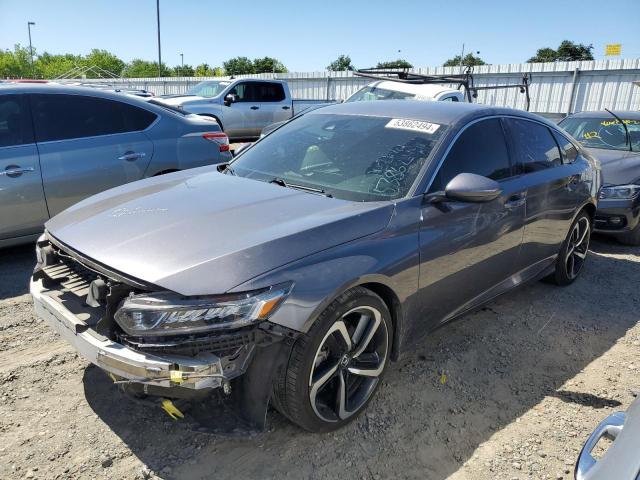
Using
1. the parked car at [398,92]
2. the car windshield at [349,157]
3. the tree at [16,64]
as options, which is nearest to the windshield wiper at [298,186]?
the car windshield at [349,157]

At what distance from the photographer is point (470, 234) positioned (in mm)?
3238

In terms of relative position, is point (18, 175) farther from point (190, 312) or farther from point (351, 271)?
point (351, 271)

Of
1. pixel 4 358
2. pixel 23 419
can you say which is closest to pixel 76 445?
pixel 23 419

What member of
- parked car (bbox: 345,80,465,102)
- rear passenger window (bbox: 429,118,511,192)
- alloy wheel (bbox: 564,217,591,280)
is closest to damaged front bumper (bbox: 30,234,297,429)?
rear passenger window (bbox: 429,118,511,192)

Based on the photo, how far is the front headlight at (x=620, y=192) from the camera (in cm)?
597

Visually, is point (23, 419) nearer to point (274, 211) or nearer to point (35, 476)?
point (35, 476)

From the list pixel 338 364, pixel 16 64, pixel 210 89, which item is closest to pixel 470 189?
pixel 338 364

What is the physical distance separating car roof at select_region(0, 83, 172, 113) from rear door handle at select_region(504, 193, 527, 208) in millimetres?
3969

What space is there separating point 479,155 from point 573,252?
2091 millimetres

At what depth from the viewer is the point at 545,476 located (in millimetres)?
2496

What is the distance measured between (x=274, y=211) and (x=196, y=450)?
1.29 meters

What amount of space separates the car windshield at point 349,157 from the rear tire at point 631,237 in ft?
13.9

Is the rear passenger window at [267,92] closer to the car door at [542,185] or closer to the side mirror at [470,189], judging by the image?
the car door at [542,185]

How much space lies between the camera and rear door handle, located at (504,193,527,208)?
3.59 meters
